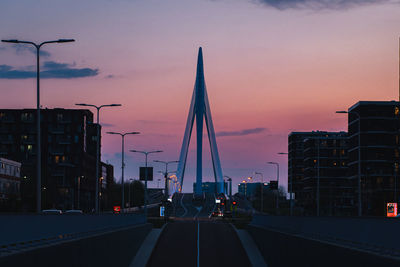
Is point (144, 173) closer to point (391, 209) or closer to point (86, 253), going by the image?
point (391, 209)

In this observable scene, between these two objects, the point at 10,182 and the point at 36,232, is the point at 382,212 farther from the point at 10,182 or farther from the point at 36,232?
the point at 36,232

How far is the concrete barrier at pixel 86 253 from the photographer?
1547 centimetres

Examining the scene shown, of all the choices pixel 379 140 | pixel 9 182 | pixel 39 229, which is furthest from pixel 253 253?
pixel 379 140

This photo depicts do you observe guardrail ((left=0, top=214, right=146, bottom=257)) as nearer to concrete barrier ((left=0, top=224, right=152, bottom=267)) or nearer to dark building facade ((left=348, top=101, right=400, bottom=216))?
concrete barrier ((left=0, top=224, right=152, bottom=267))

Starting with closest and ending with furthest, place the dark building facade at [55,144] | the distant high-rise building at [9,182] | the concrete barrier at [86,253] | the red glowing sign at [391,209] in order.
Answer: the concrete barrier at [86,253] → the red glowing sign at [391,209] → the distant high-rise building at [9,182] → the dark building facade at [55,144]

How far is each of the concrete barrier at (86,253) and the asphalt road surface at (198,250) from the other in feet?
21.1

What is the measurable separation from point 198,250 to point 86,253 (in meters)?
28.2

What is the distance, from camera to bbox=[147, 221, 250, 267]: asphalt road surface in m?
42.4

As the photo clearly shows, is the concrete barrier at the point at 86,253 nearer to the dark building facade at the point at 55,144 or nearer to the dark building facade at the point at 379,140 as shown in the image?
the dark building facade at the point at 379,140

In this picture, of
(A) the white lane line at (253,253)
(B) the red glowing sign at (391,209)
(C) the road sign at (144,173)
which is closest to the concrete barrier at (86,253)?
(A) the white lane line at (253,253)

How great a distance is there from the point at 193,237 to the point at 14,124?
133m

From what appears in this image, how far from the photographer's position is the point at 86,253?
2138 centimetres

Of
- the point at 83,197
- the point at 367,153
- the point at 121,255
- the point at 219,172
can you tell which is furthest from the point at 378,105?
the point at 121,255

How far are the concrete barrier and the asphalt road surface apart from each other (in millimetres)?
6432
